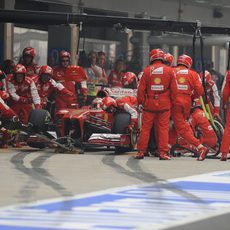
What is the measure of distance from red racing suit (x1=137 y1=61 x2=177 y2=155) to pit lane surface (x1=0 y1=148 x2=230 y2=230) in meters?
0.40

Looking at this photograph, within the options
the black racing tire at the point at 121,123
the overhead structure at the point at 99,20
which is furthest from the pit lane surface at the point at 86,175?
the overhead structure at the point at 99,20

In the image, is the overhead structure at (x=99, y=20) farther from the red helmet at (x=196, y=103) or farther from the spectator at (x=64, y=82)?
the red helmet at (x=196, y=103)

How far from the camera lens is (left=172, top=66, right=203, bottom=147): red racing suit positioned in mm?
16188

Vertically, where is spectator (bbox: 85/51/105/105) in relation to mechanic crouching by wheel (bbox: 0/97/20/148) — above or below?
above

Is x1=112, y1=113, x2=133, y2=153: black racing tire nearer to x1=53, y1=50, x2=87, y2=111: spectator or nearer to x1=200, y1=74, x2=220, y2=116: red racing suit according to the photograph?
x1=200, y1=74, x2=220, y2=116: red racing suit

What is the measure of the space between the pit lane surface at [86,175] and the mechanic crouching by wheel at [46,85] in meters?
1.65

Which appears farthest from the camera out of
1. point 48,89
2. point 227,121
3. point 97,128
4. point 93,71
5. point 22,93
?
point 93,71

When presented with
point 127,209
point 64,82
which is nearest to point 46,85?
point 64,82

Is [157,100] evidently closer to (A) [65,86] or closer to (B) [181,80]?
(B) [181,80]

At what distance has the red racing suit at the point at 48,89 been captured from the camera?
62.3ft

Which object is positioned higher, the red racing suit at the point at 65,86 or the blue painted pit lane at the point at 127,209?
the red racing suit at the point at 65,86

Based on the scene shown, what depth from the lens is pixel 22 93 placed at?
18.4 m

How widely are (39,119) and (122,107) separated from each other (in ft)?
5.03

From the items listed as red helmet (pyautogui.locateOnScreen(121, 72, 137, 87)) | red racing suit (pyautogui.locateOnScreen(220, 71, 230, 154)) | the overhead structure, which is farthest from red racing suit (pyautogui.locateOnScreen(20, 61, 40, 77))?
red racing suit (pyautogui.locateOnScreen(220, 71, 230, 154))
